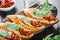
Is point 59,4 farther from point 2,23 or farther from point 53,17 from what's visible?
point 2,23

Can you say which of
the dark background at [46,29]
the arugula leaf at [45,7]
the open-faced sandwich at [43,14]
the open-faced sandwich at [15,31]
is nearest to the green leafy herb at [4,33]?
the open-faced sandwich at [15,31]

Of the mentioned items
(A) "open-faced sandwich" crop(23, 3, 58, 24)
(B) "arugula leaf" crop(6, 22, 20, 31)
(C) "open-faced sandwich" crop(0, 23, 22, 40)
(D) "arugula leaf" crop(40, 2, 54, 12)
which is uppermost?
(D) "arugula leaf" crop(40, 2, 54, 12)

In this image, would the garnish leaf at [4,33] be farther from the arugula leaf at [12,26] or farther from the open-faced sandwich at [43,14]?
the open-faced sandwich at [43,14]

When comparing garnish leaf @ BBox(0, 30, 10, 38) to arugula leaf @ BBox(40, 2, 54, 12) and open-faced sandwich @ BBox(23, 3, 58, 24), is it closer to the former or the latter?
open-faced sandwich @ BBox(23, 3, 58, 24)

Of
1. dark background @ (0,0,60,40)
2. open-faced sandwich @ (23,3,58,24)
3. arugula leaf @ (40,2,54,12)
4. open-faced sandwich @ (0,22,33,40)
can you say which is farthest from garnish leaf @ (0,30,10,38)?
arugula leaf @ (40,2,54,12)

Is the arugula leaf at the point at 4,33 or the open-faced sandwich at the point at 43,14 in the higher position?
the open-faced sandwich at the point at 43,14

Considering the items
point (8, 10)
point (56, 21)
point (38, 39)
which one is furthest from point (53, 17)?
point (8, 10)

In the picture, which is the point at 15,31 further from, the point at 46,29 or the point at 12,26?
the point at 46,29
